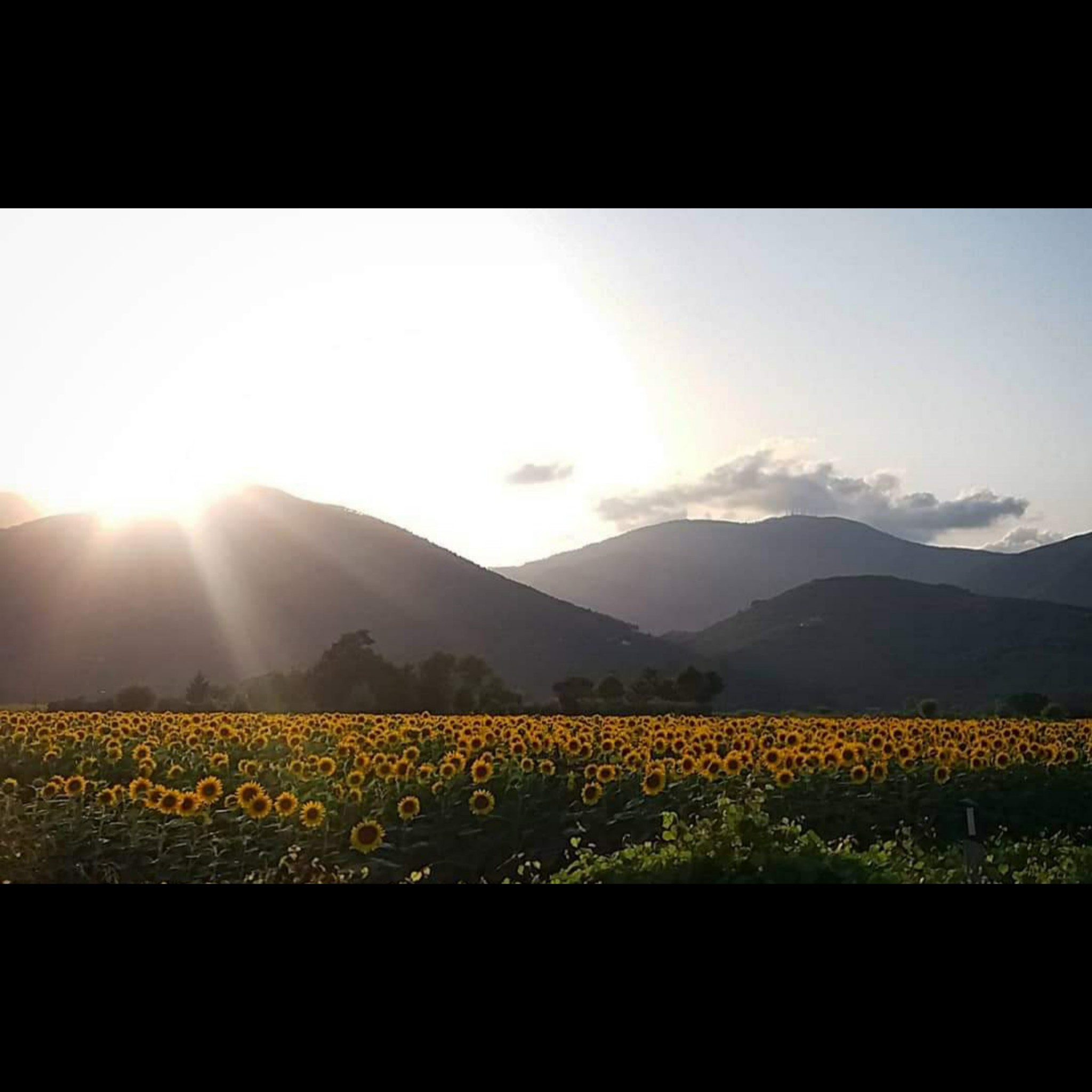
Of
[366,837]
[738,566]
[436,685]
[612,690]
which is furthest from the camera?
[738,566]

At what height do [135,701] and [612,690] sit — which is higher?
[135,701]

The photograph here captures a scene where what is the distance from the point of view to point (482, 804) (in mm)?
5059

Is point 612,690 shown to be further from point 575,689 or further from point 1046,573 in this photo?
point 1046,573

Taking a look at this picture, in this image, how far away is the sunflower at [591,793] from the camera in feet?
17.0

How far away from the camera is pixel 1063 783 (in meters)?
6.40

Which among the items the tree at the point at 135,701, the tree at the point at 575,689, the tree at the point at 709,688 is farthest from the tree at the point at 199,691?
the tree at the point at 709,688

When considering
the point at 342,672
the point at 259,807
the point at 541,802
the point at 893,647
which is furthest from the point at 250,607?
the point at 259,807

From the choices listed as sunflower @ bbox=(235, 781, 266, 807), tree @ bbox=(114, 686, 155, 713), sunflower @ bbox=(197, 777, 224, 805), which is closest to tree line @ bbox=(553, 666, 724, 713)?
tree @ bbox=(114, 686, 155, 713)

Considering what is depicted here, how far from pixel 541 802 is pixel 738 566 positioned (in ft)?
274
